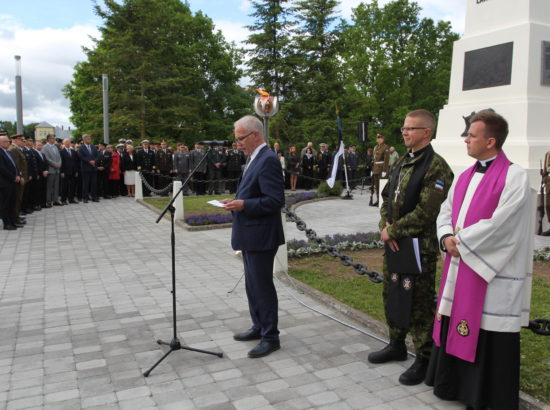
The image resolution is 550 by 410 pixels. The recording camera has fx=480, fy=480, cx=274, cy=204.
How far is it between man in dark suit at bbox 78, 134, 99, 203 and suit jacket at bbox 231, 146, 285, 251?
1378 centimetres

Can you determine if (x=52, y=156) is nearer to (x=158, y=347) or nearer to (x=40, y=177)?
(x=40, y=177)

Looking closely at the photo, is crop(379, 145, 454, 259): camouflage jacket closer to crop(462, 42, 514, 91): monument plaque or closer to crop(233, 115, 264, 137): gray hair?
crop(233, 115, 264, 137): gray hair

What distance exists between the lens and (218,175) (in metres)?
20.3

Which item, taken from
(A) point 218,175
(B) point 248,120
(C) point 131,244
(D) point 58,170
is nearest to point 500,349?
(B) point 248,120

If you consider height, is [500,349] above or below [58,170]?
below

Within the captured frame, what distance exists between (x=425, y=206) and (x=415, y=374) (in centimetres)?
133

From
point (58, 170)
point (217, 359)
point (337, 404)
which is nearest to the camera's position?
point (337, 404)

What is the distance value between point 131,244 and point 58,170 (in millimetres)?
7224

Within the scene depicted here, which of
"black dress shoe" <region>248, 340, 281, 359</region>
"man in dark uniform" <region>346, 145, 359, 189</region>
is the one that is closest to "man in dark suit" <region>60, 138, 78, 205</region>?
"man in dark uniform" <region>346, 145, 359, 189</region>

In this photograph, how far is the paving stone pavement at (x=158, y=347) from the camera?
357 cm

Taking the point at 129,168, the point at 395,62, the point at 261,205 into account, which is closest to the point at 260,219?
the point at 261,205

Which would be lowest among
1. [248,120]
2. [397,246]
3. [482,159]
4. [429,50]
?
[397,246]

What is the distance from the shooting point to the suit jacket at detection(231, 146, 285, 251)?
4.10 m

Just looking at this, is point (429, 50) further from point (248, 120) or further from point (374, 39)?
point (248, 120)
